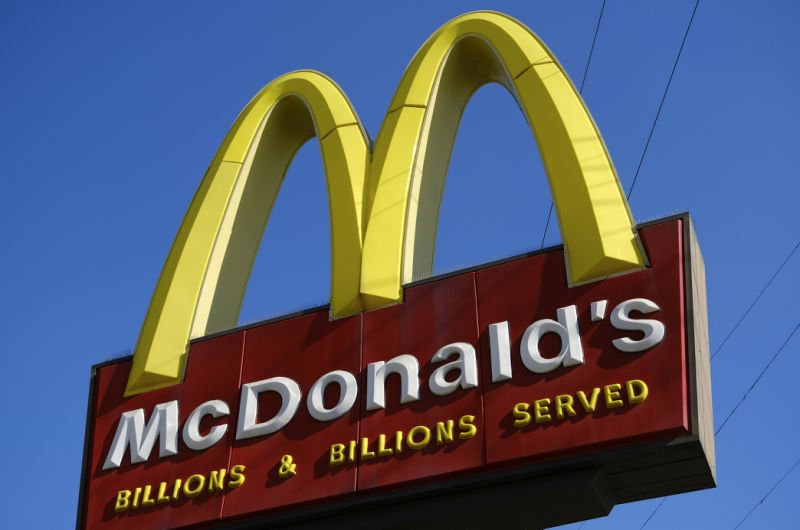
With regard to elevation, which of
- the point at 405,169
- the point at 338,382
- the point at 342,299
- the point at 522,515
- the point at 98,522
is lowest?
the point at 522,515

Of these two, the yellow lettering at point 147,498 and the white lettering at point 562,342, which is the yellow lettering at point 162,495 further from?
the white lettering at point 562,342

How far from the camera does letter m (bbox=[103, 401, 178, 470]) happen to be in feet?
41.8

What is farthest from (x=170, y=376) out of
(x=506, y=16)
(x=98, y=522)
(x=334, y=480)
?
(x=506, y=16)

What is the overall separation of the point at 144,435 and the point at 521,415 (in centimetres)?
468

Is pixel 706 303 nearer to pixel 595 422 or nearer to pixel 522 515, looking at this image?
pixel 595 422

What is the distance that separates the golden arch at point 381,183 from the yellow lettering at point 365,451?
65.1 inches

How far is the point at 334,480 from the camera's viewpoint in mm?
11539

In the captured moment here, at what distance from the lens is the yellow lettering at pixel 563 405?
10688mm

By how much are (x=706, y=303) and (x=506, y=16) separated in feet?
15.0

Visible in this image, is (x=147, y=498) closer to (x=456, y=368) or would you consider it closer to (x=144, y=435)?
(x=144, y=435)

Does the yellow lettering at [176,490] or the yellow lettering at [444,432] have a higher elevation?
the yellow lettering at [176,490]

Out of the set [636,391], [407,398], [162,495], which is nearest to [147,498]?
[162,495]

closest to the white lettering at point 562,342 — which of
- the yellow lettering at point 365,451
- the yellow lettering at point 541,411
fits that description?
the yellow lettering at point 541,411

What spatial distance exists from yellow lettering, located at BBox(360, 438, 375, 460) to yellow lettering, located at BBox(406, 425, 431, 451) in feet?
1.40
